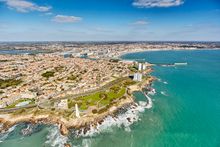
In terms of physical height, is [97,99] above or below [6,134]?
above

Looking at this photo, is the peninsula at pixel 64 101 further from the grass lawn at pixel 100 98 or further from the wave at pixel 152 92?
the wave at pixel 152 92

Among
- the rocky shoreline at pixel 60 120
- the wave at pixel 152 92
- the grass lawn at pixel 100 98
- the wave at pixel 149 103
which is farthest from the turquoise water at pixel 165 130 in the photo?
the grass lawn at pixel 100 98

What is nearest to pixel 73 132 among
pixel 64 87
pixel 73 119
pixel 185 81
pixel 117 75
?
pixel 73 119

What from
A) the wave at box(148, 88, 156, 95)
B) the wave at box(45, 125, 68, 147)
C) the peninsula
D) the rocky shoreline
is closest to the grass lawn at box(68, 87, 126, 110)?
the peninsula

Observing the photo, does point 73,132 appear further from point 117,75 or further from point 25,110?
point 117,75

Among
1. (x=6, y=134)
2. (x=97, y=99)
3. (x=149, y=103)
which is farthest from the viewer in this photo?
(x=97, y=99)

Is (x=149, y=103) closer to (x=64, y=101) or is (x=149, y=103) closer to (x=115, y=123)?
(x=115, y=123)

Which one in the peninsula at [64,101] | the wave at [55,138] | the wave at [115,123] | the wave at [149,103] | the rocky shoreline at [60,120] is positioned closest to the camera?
the wave at [55,138]

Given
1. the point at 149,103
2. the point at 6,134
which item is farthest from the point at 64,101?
the point at 149,103

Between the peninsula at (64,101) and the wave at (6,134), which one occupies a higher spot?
the peninsula at (64,101)

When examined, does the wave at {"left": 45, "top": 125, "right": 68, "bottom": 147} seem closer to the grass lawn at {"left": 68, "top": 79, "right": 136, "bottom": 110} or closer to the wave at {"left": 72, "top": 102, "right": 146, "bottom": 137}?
the wave at {"left": 72, "top": 102, "right": 146, "bottom": 137}
